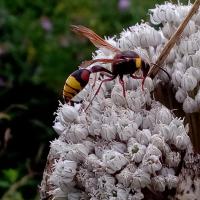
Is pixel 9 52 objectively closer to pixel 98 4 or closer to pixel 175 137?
pixel 98 4

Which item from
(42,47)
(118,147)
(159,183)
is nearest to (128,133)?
(118,147)

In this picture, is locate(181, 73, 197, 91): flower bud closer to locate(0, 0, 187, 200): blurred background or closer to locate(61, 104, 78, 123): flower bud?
locate(61, 104, 78, 123): flower bud

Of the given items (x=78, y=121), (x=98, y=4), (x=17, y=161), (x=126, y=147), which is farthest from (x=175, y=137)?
(x=98, y=4)

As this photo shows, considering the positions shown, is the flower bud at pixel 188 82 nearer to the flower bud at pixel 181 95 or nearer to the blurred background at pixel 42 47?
the flower bud at pixel 181 95

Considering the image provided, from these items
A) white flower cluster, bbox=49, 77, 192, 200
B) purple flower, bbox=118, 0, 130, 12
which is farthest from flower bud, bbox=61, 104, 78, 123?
purple flower, bbox=118, 0, 130, 12

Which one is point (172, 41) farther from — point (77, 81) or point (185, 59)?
point (77, 81)

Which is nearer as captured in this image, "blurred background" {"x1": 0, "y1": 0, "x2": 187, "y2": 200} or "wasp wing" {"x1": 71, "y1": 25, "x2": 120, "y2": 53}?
"wasp wing" {"x1": 71, "y1": 25, "x2": 120, "y2": 53}
